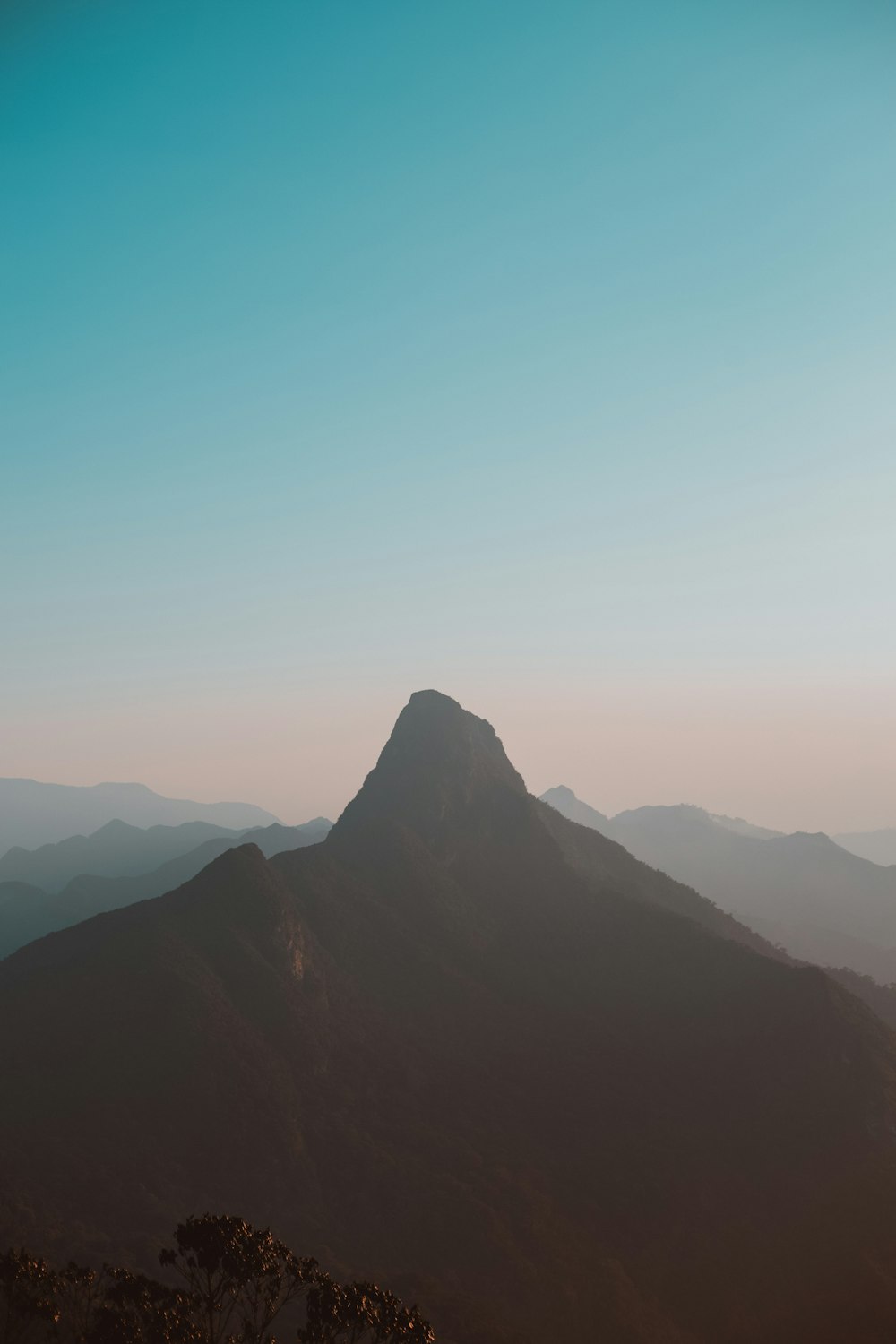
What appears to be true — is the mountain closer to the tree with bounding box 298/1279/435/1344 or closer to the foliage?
the foliage

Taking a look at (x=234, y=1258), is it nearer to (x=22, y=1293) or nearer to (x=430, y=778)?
(x=22, y=1293)

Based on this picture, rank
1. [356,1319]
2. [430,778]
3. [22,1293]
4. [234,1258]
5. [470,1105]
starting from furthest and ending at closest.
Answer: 1. [430,778]
2. [470,1105]
3. [22,1293]
4. [234,1258]
5. [356,1319]

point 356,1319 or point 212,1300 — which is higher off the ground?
point 356,1319

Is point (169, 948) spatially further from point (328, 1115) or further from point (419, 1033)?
point (419, 1033)

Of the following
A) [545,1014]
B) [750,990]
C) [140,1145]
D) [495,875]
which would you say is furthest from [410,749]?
[140,1145]

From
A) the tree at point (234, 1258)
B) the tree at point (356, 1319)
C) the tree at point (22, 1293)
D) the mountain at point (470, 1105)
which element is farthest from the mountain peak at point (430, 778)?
the tree at point (356, 1319)

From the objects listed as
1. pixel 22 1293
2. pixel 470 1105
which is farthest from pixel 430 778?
pixel 22 1293
